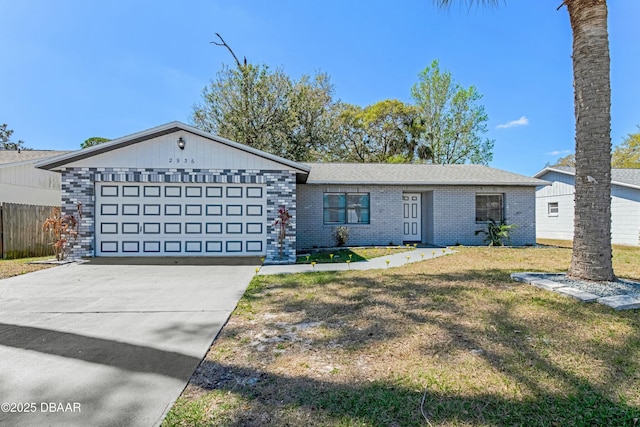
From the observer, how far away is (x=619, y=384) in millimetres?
2691

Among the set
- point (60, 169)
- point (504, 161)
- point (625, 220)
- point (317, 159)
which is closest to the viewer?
point (60, 169)

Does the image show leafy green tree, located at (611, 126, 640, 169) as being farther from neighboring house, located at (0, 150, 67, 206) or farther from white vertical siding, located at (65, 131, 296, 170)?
neighboring house, located at (0, 150, 67, 206)

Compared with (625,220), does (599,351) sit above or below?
below

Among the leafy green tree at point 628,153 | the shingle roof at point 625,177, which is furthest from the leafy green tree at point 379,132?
the leafy green tree at point 628,153

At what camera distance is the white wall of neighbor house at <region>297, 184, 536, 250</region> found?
1314cm

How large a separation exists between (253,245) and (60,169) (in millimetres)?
6324

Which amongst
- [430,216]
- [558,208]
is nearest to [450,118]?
[558,208]

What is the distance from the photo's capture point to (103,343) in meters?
3.66

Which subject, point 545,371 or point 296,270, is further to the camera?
point 296,270

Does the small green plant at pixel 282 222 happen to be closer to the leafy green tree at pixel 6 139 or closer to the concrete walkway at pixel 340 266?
the concrete walkway at pixel 340 266

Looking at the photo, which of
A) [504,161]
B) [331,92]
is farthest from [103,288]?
[504,161]

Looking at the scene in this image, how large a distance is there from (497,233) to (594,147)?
27.5ft

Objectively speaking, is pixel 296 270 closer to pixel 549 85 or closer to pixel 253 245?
pixel 253 245

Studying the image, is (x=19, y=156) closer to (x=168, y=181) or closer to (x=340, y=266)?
(x=168, y=181)
